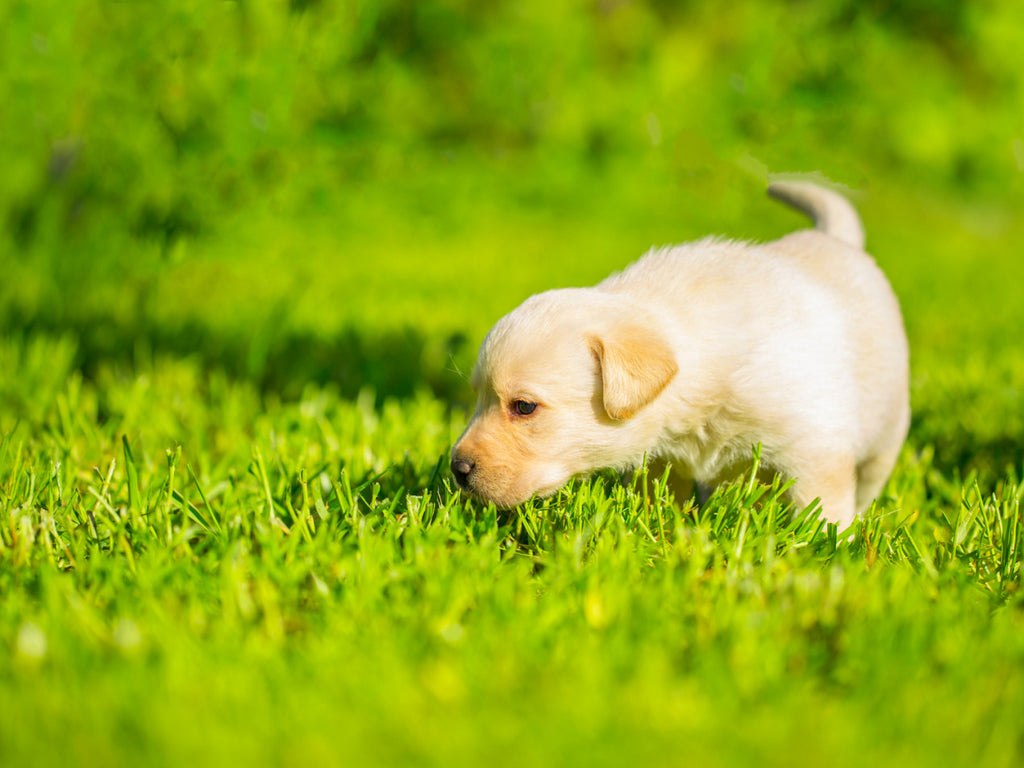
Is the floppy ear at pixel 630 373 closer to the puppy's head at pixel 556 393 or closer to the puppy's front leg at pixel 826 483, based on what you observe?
the puppy's head at pixel 556 393

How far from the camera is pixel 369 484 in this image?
2660 mm

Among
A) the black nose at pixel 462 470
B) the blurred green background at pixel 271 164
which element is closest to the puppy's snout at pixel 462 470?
the black nose at pixel 462 470

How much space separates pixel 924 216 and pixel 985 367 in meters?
6.81

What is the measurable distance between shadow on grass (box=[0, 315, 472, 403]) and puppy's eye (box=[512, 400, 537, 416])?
5.05ft

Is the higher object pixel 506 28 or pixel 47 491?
pixel 506 28

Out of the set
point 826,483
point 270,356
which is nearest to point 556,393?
point 826,483

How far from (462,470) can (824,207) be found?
1.82m

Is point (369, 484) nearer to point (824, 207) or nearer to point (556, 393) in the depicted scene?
point (556, 393)

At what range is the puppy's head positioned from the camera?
2404mm

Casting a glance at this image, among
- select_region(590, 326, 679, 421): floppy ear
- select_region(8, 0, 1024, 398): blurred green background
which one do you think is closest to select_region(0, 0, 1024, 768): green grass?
select_region(8, 0, 1024, 398): blurred green background

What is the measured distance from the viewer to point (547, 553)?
2.25 m

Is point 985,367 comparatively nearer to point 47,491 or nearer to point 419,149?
point 419,149

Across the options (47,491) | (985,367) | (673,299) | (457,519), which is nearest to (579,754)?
(457,519)

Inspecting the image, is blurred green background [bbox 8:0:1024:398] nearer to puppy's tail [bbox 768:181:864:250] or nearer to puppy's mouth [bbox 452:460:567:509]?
puppy's tail [bbox 768:181:864:250]
